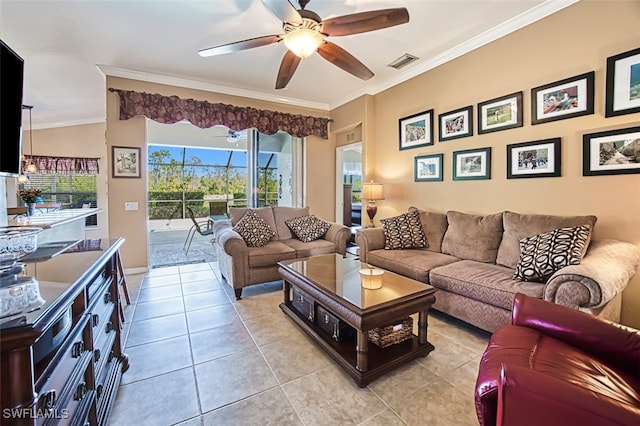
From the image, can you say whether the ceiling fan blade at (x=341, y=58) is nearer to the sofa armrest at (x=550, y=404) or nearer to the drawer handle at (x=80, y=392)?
the sofa armrest at (x=550, y=404)

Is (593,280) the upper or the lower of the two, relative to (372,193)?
lower

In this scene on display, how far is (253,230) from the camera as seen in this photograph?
357cm

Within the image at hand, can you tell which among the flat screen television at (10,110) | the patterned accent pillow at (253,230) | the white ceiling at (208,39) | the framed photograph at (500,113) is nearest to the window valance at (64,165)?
the white ceiling at (208,39)

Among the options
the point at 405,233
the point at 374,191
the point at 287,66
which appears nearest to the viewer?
the point at 287,66

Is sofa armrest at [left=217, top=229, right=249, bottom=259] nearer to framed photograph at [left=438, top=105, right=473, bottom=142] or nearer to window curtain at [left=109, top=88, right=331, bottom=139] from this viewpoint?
window curtain at [left=109, top=88, right=331, bottom=139]

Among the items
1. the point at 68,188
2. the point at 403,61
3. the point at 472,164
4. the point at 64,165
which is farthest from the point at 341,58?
the point at 68,188

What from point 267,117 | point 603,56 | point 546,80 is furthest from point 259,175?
point 603,56

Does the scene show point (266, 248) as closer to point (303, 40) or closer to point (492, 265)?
point (303, 40)

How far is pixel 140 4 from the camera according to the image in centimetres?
254

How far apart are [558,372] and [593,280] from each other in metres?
0.98

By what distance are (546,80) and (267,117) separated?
3.73 metres

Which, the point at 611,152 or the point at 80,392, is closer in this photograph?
the point at 80,392

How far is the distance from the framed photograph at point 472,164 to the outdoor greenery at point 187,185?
221 inches

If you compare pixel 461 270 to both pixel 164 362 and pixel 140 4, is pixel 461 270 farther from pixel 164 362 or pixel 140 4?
pixel 140 4
